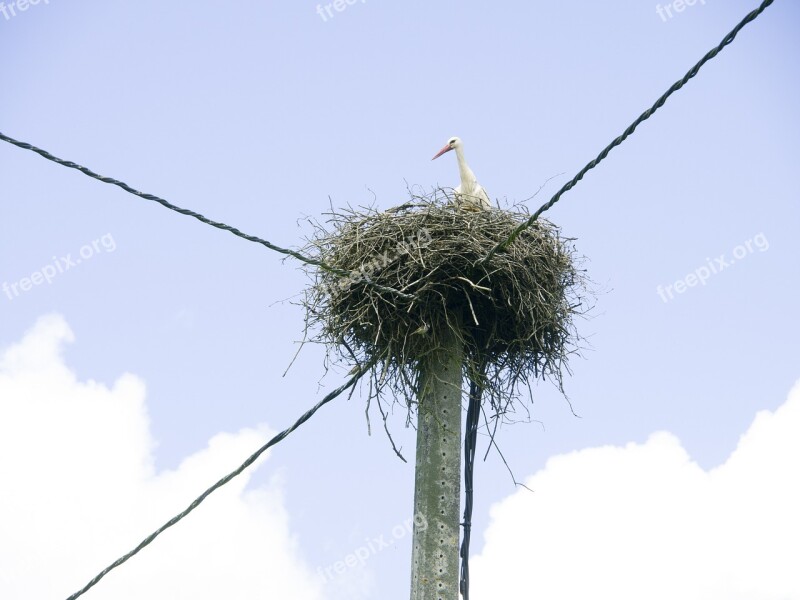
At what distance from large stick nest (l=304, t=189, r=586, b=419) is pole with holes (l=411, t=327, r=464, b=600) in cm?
11

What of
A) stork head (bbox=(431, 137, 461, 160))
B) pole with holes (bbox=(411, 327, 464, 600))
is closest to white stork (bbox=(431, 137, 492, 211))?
stork head (bbox=(431, 137, 461, 160))

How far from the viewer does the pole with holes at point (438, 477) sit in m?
5.02

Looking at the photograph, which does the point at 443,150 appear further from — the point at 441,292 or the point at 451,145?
the point at 441,292

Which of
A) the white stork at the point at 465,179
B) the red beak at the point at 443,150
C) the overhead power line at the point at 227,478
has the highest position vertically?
the red beak at the point at 443,150

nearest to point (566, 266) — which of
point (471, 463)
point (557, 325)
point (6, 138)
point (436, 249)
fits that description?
point (557, 325)

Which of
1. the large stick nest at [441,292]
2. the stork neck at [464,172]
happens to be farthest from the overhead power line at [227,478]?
the stork neck at [464,172]

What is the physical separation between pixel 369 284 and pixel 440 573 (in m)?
1.57

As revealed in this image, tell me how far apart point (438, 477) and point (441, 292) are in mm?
1043

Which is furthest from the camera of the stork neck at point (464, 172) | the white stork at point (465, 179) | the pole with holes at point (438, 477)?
the stork neck at point (464, 172)

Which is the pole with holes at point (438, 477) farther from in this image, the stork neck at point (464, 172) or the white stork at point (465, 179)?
the stork neck at point (464, 172)

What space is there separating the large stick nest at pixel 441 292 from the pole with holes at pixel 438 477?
0.11 m

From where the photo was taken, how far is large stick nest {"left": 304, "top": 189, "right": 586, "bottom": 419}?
221 inches

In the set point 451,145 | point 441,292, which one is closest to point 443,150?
point 451,145

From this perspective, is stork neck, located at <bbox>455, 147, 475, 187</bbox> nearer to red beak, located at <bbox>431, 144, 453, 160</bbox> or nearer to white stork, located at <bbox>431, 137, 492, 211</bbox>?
white stork, located at <bbox>431, 137, 492, 211</bbox>
